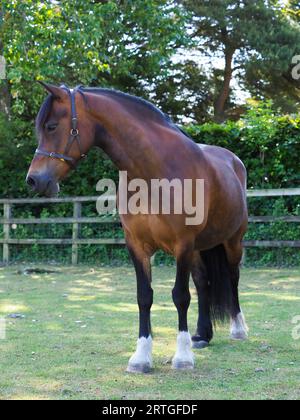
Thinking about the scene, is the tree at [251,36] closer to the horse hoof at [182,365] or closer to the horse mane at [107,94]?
the horse mane at [107,94]

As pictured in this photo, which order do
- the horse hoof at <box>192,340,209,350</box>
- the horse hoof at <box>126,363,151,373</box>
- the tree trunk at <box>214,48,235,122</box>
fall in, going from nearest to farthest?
1. the horse hoof at <box>126,363,151,373</box>
2. the horse hoof at <box>192,340,209,350</box>
3. the tree trunk at <box>214,48,235,122</box>

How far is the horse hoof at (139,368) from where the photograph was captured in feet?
13.2

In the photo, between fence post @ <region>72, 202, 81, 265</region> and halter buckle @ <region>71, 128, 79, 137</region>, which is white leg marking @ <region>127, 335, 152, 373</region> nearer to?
halter buckle @ <region>71, 128, 79, 137</region>

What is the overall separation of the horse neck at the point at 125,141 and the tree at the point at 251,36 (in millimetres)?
15614

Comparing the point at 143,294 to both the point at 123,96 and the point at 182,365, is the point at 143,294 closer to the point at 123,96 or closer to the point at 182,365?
the point at 182,365

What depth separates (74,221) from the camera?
12.0 meters

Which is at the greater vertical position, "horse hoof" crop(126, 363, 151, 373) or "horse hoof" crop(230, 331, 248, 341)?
"horse hoof" crop(126, 363, 151, 373)

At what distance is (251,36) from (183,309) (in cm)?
1638

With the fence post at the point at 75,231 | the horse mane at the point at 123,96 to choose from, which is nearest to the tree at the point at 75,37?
the fence post at the point at 75,231

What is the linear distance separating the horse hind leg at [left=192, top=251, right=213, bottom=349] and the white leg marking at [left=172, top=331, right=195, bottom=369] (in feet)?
2.43

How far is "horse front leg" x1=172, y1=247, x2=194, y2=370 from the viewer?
4109 millimetres

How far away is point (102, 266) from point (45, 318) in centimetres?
562

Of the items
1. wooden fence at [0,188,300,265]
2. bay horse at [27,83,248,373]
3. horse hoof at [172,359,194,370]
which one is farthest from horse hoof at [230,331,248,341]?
wooden fence at [0,188,300,265]

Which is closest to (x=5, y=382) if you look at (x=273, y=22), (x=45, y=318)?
(x=45, y=318)
